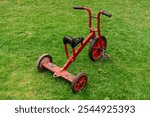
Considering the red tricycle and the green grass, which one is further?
the green grass

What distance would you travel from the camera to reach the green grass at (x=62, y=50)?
5852mm

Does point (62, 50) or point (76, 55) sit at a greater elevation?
point (76, 55)

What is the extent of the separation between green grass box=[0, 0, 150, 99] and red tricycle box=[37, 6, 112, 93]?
20 cm

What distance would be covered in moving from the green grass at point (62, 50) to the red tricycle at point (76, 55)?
201mm

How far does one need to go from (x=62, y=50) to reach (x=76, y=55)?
1.23m

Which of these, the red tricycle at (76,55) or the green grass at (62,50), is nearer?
the red tricycle at (76,55)

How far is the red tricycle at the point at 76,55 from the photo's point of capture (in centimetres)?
563

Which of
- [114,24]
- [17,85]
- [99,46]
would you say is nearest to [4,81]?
[17,85]

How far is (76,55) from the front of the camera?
607cm

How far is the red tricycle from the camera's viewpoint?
18.5 ft

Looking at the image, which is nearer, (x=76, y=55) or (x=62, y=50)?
(x=76, y=55)

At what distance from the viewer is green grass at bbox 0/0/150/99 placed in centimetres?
585

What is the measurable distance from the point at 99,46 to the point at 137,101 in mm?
1675

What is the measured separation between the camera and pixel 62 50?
7.24m
